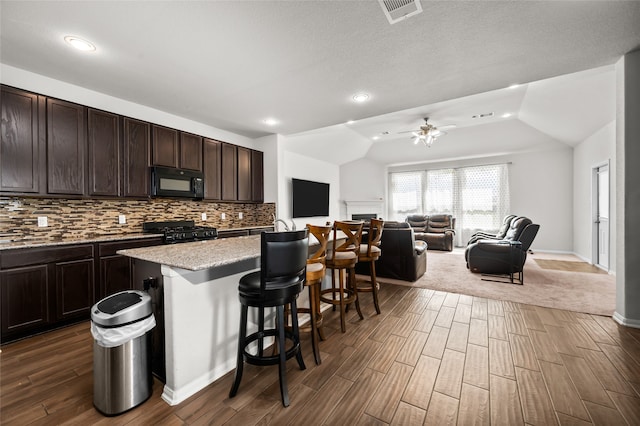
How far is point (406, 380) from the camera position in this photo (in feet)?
5.91

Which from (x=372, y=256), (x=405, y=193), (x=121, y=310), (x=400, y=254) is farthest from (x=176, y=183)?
(x=405, y=193)

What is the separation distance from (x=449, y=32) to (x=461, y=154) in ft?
20.7

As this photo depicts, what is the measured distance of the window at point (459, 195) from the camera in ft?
24.6

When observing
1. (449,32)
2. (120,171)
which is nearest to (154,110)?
(120,171)

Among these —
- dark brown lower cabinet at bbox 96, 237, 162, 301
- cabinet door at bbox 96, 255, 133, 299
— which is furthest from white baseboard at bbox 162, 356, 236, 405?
cabinet door at bbox 96, 255, 133, 299

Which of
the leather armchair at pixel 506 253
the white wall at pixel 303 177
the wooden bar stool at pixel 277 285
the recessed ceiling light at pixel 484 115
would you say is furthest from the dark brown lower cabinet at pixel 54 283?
the recessed ceiling light at pixel 484 115

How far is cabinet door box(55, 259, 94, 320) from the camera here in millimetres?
2582

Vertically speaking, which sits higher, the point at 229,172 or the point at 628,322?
the point at 229,172

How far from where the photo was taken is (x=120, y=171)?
3.27m

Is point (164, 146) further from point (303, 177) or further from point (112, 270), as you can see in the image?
point (303, 177)

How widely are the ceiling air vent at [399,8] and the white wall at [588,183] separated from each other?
4856 mm

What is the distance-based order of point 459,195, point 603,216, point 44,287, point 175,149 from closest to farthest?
1. point 44,287
2. point 175,149
3. point 603,216
4. point 459,195

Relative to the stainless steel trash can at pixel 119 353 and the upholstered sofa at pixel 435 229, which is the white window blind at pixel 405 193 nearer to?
the upholstered sofa at pixel 435 229

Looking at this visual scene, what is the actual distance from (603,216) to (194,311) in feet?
23.3
